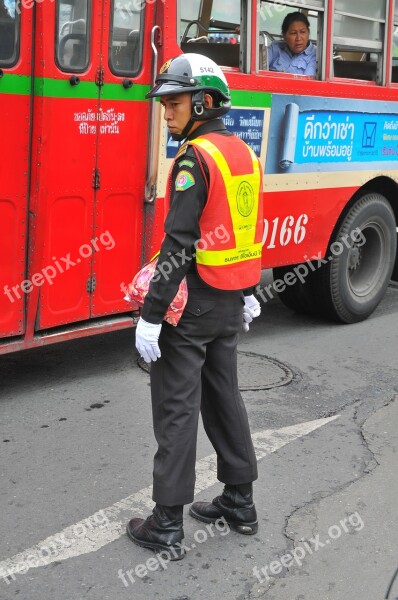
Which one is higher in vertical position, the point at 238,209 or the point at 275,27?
the point at 275,27

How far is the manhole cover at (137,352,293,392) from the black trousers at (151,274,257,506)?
198 cm

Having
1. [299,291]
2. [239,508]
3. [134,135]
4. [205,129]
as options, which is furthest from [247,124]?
[239,508]

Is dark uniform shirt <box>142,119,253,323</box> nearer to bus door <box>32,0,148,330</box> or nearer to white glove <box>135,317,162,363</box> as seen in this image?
white glove <box>135,317,162,363</box>

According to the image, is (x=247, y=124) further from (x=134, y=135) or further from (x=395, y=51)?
(x=395, y=51)

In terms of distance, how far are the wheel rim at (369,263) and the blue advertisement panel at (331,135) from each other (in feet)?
1.97

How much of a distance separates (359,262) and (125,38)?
321cm

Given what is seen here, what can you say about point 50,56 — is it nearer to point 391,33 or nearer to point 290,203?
point 290,203

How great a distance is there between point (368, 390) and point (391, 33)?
2977 millimetres

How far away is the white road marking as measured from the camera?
3546mm

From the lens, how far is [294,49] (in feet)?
20.6

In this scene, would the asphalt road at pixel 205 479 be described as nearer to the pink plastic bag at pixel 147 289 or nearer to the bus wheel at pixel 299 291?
the bus wheel at pixel 299 291

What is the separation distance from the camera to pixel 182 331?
3537 mm

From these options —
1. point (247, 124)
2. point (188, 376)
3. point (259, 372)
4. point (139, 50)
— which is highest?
point (139, 50)

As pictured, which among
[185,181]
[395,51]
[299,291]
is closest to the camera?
[185,181]
